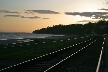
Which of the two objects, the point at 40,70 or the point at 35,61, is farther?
the point at 35,61

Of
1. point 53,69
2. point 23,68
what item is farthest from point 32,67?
point 53,69

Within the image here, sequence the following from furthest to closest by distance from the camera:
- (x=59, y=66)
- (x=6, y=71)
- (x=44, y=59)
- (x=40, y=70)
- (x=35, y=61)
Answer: (x=44, y=59) → (x=35, y=61) → (x=59, y=66) → (x=40, y=70) → (x=6, y=71)

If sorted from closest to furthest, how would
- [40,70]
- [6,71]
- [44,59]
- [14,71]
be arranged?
[6,71]
[14,71]
[40,70]
[44,59]

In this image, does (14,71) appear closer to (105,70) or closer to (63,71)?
(63,71)

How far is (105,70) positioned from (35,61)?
4142 millimetres

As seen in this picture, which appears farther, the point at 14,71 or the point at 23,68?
the point at 23,68

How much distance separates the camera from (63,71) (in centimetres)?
1409

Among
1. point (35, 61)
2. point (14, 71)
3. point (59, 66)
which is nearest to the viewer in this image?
point (14, 71)

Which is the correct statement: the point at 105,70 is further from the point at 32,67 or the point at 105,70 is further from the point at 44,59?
the point at 44,59

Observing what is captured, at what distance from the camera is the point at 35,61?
17.1 meters

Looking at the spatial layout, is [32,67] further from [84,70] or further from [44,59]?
[44,59]

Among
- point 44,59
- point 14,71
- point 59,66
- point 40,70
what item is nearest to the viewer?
point 14,71

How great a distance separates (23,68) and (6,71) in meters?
2.13

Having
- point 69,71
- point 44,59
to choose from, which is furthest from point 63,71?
point 44,59
